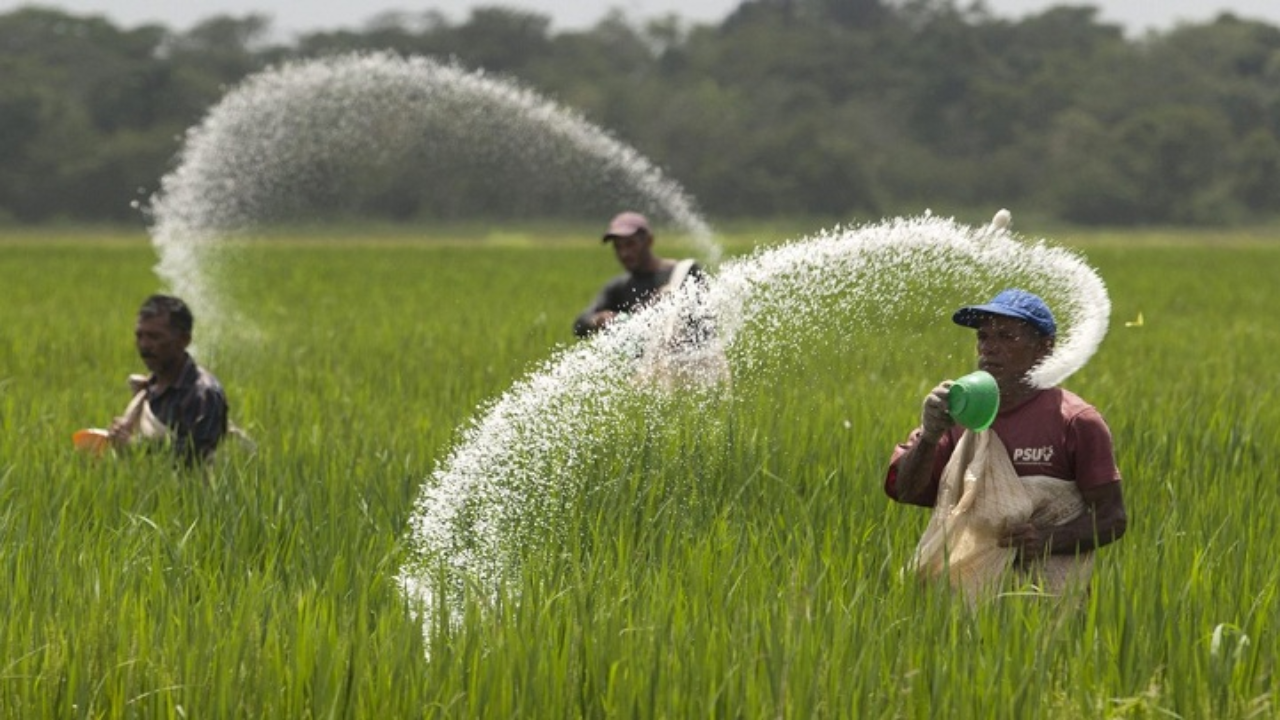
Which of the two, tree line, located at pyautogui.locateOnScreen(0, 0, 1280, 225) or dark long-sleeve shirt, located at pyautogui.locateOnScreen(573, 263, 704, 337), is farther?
tree line, located at pyautogui.locateOnScreen(0, 0, 1280, 225)

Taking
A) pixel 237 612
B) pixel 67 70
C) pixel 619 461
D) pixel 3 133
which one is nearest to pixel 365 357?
pixel 619 461

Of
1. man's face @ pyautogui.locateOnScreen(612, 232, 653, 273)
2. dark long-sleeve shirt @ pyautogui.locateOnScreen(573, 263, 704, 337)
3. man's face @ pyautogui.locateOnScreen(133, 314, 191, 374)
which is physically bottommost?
man's face @ pyautogui.locateOnScreen(133, 314, 191, 374)

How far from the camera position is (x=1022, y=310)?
3812 millimetres

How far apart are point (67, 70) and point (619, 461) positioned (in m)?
89.1

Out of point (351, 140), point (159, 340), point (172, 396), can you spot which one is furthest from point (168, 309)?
point (351, 140)

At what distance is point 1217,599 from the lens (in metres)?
4.00

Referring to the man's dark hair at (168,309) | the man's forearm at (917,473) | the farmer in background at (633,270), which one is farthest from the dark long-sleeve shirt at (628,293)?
the man's forearm at (917,473)

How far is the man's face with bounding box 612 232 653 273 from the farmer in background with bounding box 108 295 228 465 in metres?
1.87

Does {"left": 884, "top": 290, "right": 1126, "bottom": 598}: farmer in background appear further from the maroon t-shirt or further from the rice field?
the rice field

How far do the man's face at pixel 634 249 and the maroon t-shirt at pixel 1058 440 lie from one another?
3.58 meters

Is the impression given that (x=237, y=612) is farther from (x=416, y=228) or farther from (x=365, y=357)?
(x=416, y=228)

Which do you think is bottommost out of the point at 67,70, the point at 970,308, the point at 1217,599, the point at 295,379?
the point at 1217,599

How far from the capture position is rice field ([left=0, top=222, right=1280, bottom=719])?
3.27 metres

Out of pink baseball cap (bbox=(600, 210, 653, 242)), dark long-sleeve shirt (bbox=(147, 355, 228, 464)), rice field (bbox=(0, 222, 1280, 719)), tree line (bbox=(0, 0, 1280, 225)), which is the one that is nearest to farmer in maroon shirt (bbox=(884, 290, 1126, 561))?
rice field (bbox=(0, 222, 1280, 719))
